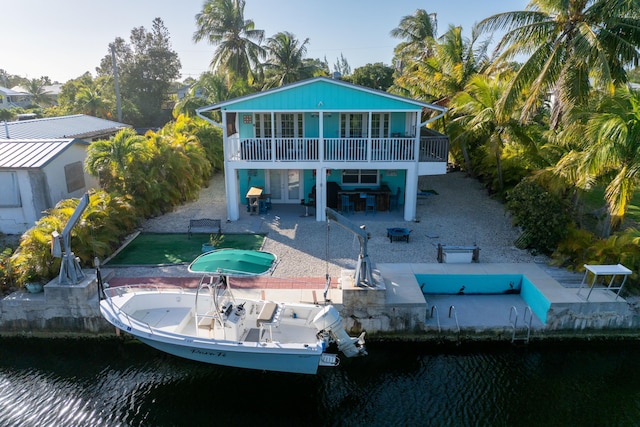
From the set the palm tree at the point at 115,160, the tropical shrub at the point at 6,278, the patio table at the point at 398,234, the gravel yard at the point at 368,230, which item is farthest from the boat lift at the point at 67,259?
the patio table at the point at 398,234

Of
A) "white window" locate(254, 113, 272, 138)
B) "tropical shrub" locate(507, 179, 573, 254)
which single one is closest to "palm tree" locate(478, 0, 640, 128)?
"tropical shrub" locate(507, 179, 573, 254)

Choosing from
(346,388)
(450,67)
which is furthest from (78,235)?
(450,67)

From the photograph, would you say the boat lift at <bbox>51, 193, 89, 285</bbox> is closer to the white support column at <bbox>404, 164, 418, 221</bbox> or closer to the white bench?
the white bench

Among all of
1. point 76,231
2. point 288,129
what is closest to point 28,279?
point 76,231

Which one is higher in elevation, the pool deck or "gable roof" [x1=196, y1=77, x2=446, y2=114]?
"gable roof" [x1=196, y1=77, x2=446, y2=114]

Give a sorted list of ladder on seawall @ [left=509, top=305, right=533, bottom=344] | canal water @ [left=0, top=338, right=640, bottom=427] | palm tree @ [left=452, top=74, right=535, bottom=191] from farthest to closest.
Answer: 1. palm tree @ [left=452, top=74, right=535, bottom=191]
2. ladder on seawall @ [left=509, top=305, right=533, bottom=344]
3. canal water @ [left=0, top=338, right=640, bottom=427]

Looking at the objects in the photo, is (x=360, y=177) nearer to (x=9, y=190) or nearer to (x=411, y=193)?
(x=411, y=193)
